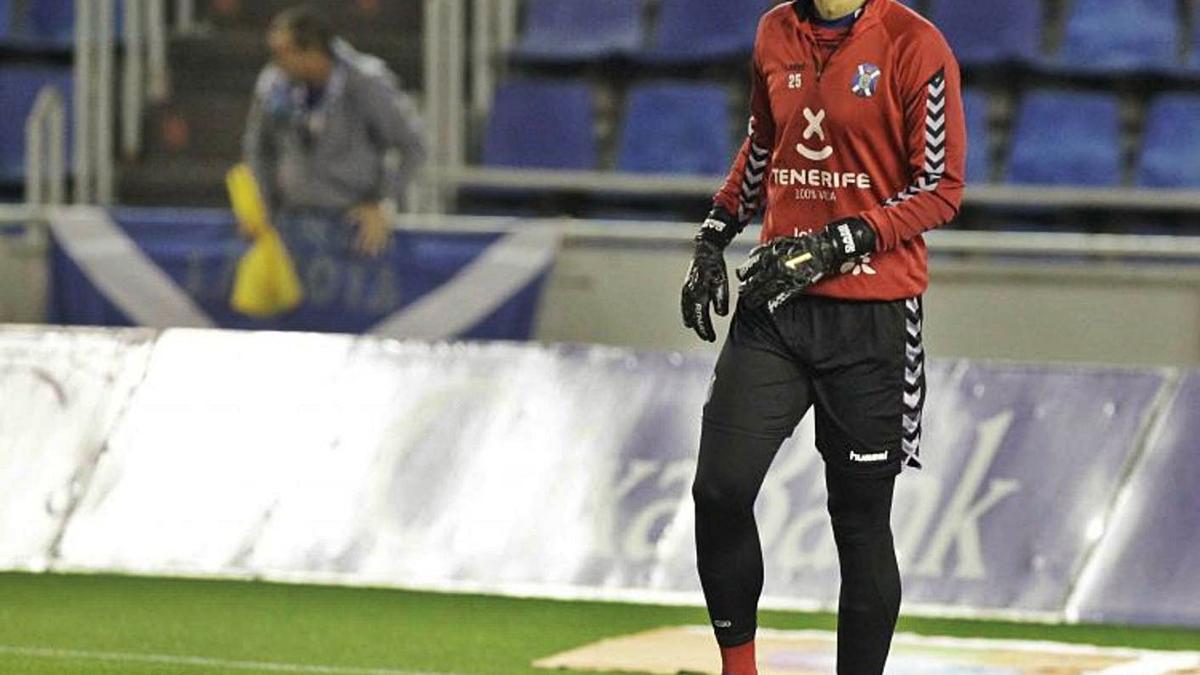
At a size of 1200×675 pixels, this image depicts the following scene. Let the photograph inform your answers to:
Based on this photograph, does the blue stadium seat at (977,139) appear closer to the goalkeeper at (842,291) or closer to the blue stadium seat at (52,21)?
the blue stadium seat at (52,21)

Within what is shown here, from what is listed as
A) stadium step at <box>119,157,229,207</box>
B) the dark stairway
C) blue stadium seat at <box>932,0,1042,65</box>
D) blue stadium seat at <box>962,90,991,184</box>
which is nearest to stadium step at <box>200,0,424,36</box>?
the dark stairway

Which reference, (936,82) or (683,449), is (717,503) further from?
(683,449)

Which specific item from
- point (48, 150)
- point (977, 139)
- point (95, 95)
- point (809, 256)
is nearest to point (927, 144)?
point (809, 256)

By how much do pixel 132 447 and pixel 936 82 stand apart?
→ 460cm

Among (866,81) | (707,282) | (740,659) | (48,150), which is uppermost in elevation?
(866,81)

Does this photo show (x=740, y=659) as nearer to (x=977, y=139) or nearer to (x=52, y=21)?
(x=977, y=139)

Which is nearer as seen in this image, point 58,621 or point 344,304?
point 58,621

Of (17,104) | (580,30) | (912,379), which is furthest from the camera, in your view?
(17,104)

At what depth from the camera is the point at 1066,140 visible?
14.4m

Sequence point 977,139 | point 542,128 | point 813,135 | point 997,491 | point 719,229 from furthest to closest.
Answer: point 542,128, point 977,139, point 997,491, point 719,229, point 813,135

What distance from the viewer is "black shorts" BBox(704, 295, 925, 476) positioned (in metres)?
6.00

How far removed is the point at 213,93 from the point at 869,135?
10582 millimetres

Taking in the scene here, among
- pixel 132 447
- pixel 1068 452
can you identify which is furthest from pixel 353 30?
pixel 1068 452

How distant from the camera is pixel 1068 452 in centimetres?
892
